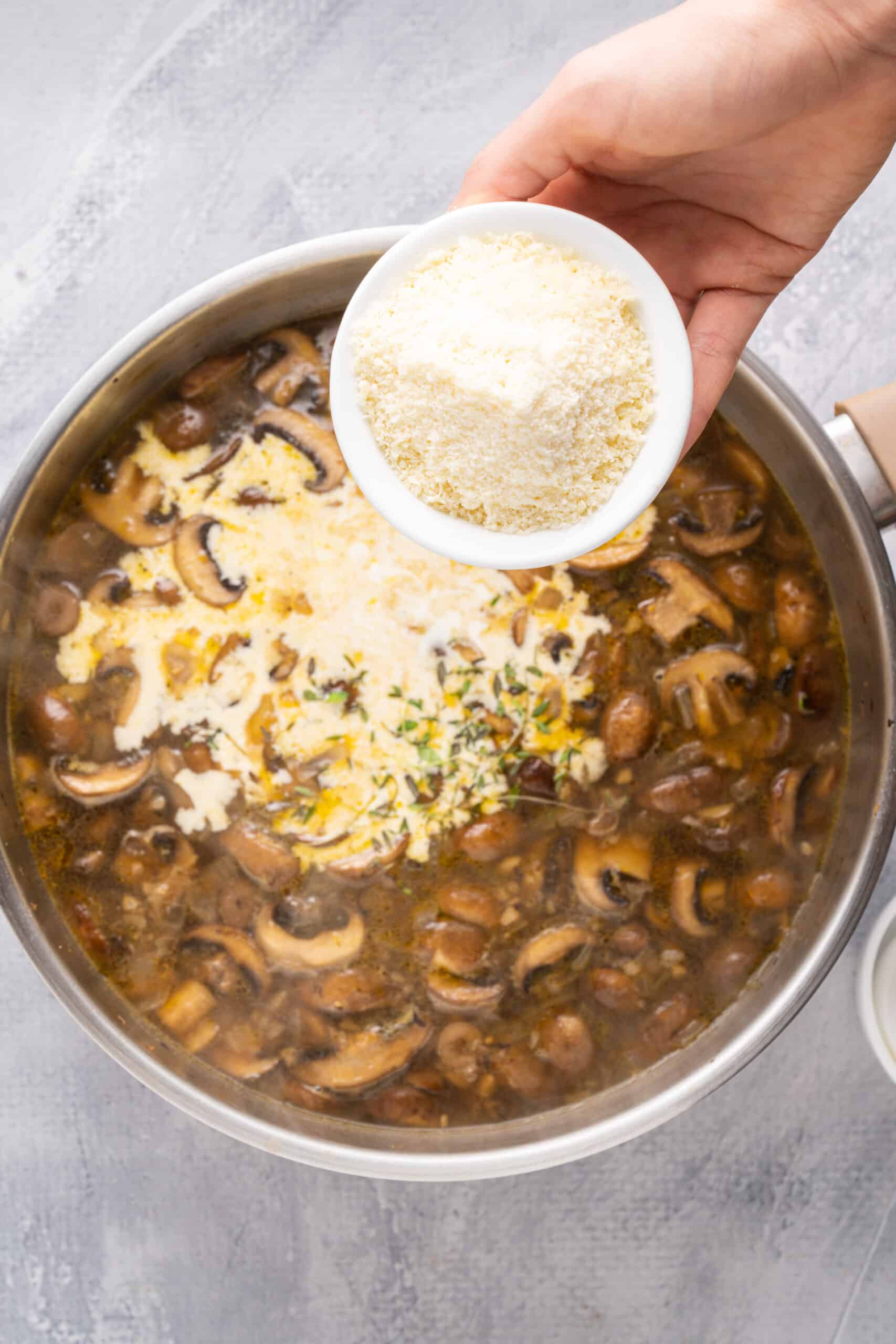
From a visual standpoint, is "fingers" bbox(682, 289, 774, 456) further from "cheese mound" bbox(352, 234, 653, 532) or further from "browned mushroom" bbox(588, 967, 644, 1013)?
"browned mushroom" bbox(588, 967, 644, 1013)

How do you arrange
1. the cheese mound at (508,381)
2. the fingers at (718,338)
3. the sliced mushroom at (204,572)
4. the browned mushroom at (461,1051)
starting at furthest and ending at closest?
the browned mushroom at (461,1051) → the sliced mushroom at (204,572) → the fingers at (718,338) → the cheese mound at (508,381)

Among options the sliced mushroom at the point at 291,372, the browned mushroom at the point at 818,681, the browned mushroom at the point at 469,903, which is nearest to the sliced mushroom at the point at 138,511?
the sliced mushroom at the point at 291,372

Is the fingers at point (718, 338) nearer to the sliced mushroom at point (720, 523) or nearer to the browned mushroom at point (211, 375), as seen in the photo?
the sliced mushroom at point (720, 523)

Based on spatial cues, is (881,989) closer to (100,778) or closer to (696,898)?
(696,898)

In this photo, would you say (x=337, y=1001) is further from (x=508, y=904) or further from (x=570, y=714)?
(x=570, y=714)

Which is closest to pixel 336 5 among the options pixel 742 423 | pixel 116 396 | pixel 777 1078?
pixel 116 396

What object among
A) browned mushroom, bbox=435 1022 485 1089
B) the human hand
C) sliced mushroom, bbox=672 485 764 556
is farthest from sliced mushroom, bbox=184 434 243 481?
browned mushroom, bbox=435 1022 485 1089

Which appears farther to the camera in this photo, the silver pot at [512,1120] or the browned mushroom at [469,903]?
the browned mushroom at [469,903]

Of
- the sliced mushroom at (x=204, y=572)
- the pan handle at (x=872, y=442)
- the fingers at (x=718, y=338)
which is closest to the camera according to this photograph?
the fingers at (x=718, y=338)
